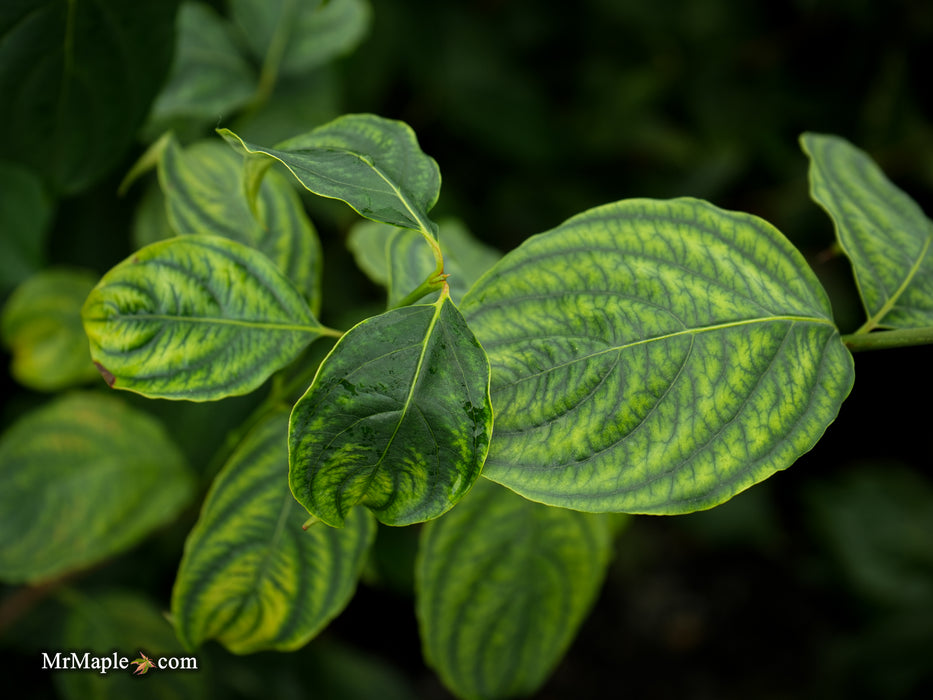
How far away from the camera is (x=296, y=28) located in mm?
960

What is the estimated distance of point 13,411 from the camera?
1.03 m

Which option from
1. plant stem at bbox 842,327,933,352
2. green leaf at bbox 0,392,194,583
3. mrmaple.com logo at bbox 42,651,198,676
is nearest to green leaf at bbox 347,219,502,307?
plant stem at bbox 842,327,933,352

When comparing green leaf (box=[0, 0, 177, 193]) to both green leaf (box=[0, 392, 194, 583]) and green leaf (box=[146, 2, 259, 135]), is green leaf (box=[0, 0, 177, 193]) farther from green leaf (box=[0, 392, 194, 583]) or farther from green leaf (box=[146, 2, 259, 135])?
green leaf (box=[0, 392, 194, 583])

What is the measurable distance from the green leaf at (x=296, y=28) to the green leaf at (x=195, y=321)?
54 centimetres

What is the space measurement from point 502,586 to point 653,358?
0.34 m

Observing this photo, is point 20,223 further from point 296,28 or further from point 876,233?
point 876,233

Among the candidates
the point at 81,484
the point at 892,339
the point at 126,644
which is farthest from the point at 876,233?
the point at 126,644

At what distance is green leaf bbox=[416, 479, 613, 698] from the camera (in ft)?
2.13

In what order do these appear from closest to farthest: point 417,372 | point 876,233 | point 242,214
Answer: point 417,372, point 876,233, point 242,214

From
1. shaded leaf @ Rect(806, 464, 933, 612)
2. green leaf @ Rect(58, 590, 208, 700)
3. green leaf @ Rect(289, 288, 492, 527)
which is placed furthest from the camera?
shaded leaf @ Rect(806, 464, 933, 612)

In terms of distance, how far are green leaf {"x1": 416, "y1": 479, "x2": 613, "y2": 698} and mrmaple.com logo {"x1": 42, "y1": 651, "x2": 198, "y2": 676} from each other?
34 cm

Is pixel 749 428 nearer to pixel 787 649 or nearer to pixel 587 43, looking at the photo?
pixel 587 43

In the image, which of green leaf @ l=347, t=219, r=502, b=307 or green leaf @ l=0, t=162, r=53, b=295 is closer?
green leaf @ l=347, t=219, r=502, b=307

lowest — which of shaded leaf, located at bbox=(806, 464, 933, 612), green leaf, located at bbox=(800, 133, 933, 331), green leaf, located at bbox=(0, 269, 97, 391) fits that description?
shaded leaf, located at bbox=(806, 464, 933, 612)
